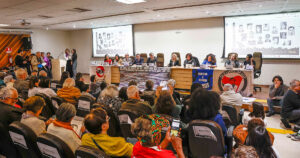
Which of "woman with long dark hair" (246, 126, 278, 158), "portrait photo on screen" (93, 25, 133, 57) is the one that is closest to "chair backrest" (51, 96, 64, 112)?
"woman with long dark hair" (246, 126, 278, 158)

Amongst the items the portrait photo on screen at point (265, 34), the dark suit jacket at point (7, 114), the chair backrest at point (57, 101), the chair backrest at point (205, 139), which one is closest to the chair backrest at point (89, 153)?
the chair backrest at point (205, 139)

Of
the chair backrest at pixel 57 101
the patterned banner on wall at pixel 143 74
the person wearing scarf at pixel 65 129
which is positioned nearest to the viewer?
the person wearing scarf at pixel 65 129

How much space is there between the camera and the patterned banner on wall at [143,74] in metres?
6.57

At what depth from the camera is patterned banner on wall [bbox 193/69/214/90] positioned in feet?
19.7

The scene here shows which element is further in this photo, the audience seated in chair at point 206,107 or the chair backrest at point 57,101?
the chair backrest at point 57,101

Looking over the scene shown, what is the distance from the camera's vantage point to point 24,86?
173 inches

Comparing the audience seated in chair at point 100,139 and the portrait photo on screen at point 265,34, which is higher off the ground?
the portrait photo on screen at point 265,34

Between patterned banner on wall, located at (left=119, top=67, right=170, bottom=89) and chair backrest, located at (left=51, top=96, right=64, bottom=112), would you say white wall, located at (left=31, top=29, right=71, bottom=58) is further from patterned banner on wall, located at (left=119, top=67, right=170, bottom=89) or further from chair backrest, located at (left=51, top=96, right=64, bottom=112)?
chair backrest, located at (left=51, top=96, right=64, bottom=112)

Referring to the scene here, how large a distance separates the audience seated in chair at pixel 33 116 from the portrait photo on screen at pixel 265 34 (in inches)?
299

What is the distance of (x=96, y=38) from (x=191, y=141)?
10851 mm

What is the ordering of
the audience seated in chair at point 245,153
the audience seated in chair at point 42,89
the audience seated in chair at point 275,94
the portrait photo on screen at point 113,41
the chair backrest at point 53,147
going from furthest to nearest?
the portrait photo on screen at point 113,41 < the audience seated in chair at point 275,94 < the audience seated in chair at point 42,89 < the chair backrest at point 53,147 < the audience seated in chair at point 245,153

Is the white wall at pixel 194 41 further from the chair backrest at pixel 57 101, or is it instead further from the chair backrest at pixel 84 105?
the chair backrest at pixel 57 101

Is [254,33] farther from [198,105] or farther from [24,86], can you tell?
[24,86]

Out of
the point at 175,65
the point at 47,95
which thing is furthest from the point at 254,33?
the point at 47,95
